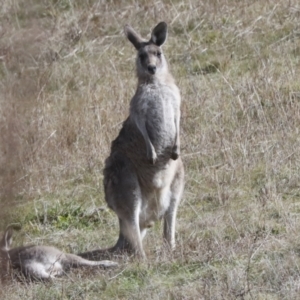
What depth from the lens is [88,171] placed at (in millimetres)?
9211

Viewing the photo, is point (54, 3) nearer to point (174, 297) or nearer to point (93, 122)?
point (93, 122)

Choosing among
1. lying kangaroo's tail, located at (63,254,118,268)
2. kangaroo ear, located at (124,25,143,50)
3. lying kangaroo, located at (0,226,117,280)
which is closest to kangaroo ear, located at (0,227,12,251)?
lying kangaroo, located at (0,226,117,280)

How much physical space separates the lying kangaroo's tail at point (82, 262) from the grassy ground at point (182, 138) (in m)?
0.10

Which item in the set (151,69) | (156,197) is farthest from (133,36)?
(156,197)

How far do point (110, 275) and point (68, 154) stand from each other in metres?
3.13

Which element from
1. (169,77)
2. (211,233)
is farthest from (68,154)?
(211,233)

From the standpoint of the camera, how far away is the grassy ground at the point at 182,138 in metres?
6.02

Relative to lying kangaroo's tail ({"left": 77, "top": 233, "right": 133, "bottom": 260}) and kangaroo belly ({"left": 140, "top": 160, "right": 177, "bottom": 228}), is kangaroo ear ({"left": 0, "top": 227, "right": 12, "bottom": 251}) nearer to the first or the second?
lying kangaroo's tail ({"left": 77, "top": 233, "right": 133, "bottom": 260})

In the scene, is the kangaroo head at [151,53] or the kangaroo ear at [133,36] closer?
the kangaroo head at [151,53]

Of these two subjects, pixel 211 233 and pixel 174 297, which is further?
pixel 211 233

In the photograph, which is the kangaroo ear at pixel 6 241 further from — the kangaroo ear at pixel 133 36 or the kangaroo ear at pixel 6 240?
the kangaroo ear at pixel 133 36

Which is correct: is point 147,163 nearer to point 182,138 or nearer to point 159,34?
point 159,34

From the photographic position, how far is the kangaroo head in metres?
7.73

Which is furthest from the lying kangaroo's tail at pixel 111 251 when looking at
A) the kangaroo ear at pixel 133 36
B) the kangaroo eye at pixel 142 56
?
the kangaroo ear at pixel 133 36
